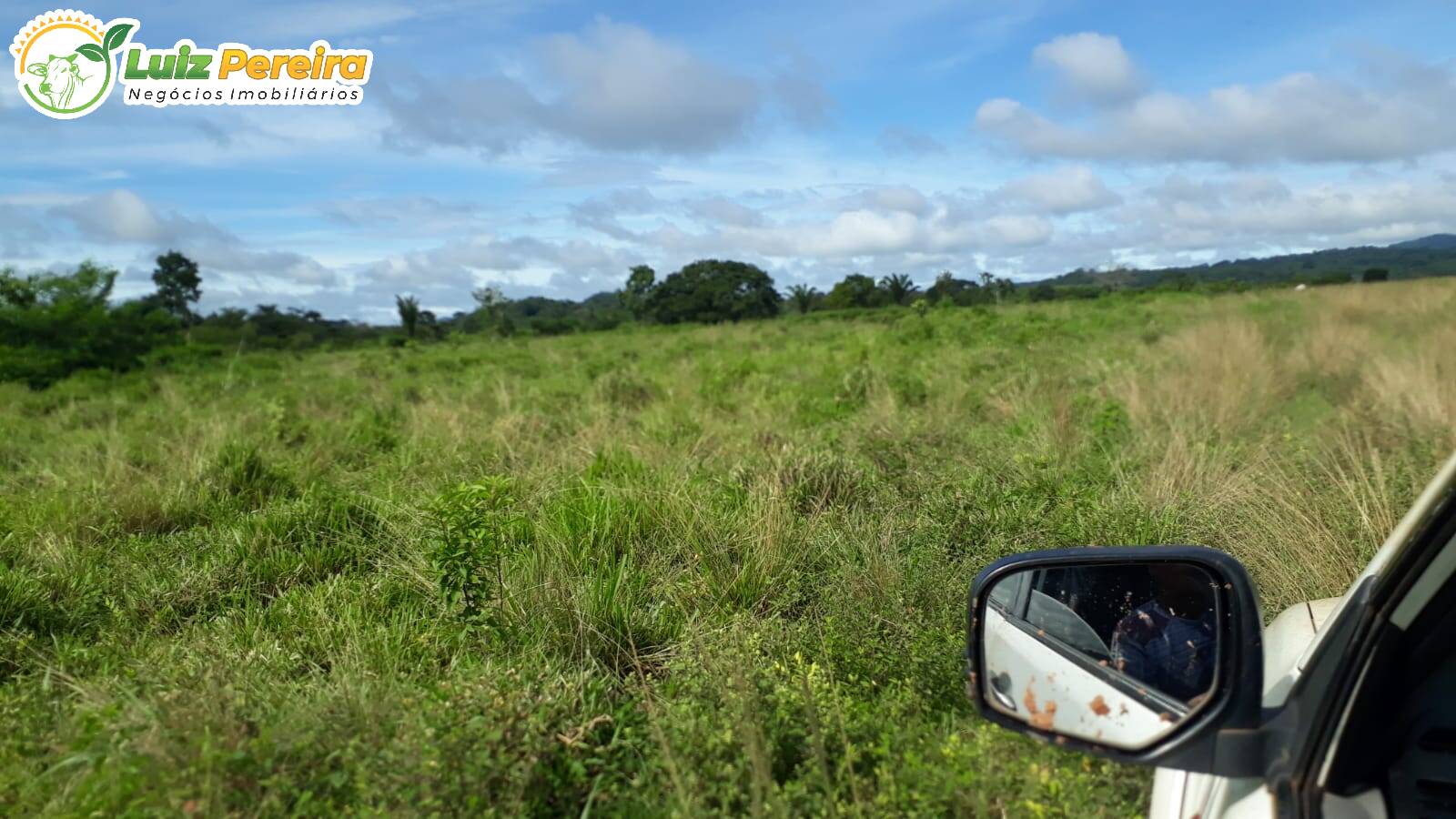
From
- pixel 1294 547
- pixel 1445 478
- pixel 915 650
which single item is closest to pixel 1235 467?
pixel 1294 547

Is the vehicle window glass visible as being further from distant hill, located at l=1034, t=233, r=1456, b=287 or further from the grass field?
distant hill, located at l=1034, t=233, r=1456, b=287

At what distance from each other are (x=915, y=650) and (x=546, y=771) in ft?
3.99

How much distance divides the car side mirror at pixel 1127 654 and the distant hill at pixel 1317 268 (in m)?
5.74

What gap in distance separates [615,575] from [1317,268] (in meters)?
20.2

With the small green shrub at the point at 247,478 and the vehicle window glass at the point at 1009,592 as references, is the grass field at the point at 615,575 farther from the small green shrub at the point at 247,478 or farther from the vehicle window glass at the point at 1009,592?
the vehicle window glass at the point at 1009,592

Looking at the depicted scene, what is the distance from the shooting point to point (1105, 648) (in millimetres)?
1479

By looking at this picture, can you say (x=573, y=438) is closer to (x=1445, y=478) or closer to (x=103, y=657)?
(x=103, y=657)

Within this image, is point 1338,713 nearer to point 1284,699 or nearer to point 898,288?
point 1284,699

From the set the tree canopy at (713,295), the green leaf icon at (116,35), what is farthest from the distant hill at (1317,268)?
the tree canopy at (713,295)

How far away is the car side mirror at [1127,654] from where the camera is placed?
113cm

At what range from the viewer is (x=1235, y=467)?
4949 millimetres

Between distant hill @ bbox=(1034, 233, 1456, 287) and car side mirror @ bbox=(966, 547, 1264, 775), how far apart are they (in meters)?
5.74

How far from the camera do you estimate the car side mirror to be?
1128mm

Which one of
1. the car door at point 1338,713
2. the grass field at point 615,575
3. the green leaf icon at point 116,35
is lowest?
the grass field at point 615,575
